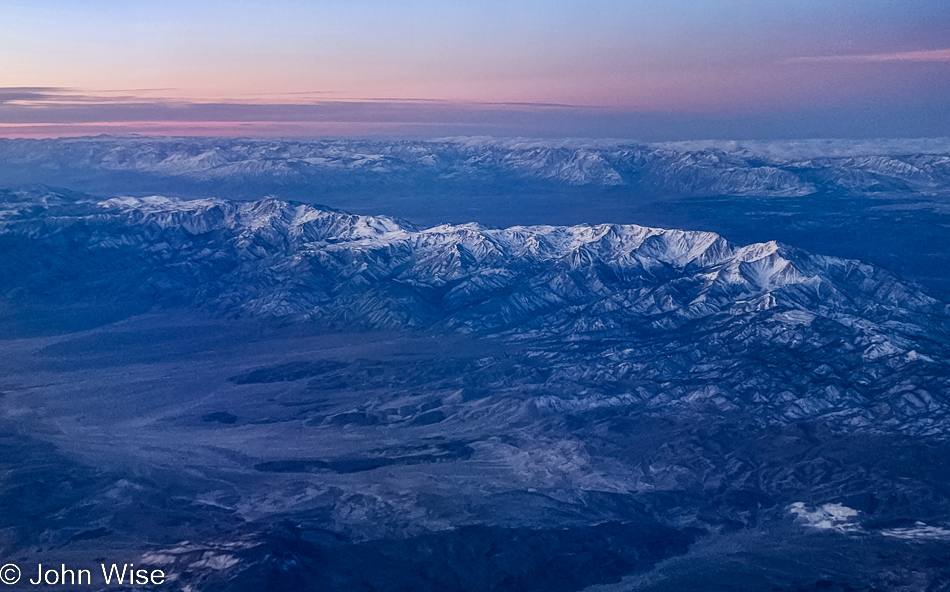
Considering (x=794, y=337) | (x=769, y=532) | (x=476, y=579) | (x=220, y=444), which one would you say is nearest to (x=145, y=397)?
(x=220, y=444)

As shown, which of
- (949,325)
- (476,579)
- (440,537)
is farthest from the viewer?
(949,325)

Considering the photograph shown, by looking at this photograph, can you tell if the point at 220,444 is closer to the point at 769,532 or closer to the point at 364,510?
the point at 364,510

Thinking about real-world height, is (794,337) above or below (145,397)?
above

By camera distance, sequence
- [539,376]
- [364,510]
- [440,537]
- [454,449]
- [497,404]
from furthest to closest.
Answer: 1. [539,376]
2. [497,404]
3. [454,449]
4. [364,510]
5. [440,537]

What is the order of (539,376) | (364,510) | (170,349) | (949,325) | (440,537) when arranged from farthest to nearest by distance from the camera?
(170,349) → (949,325) → (539,376) → (364,510) → (440,537)

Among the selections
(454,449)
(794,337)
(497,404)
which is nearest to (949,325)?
(794,337)

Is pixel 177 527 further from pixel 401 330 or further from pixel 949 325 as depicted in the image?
pixel 949 325

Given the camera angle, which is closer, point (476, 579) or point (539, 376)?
point (476, 579)

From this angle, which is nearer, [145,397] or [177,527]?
[177,527]

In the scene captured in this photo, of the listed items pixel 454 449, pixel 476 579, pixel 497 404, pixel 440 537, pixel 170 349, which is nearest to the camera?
pixel 476 579
